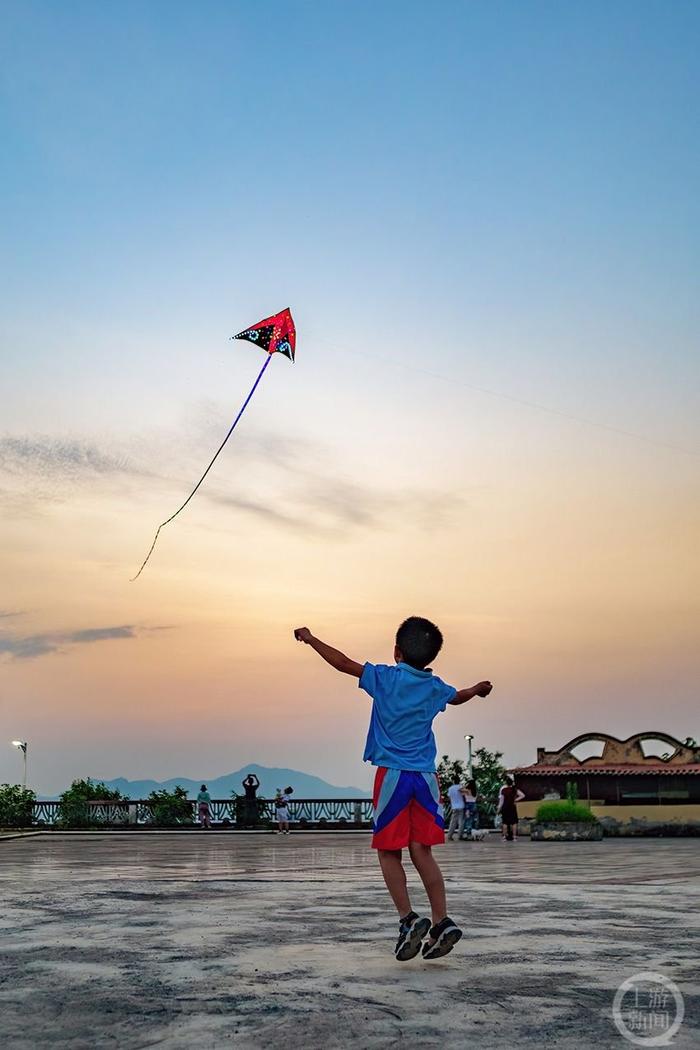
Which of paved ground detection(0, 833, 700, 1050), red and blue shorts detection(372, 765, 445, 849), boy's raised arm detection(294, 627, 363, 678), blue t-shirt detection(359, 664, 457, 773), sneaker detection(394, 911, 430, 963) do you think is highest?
boy's raised arm detection(294, 627, 363, 678)

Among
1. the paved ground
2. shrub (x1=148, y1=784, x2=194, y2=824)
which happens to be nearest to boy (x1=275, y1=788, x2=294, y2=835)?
shrub (x1=148, y1=784, x2=194, y2=824)

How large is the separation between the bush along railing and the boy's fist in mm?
33686

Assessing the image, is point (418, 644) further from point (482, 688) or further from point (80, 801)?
point (80, 801)

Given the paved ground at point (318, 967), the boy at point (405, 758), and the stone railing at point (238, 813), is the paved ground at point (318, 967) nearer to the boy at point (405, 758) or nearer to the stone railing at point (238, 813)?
the boy at point (405, 758)

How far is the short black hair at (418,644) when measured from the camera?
5277 mm

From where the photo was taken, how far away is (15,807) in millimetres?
41344

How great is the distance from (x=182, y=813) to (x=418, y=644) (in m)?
36.5

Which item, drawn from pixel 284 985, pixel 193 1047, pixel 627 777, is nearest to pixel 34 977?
pixel 284 985

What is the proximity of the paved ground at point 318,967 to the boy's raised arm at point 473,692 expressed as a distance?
1.17 m

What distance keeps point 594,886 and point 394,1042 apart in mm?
6584

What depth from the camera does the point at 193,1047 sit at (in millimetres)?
3094

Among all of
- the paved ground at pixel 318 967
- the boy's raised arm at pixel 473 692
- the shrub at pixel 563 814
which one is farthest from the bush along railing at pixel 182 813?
the boy's raised arm at pixel 473 692

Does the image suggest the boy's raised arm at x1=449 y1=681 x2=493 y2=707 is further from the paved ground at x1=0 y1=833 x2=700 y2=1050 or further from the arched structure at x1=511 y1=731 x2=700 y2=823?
the arched structure at x1=511 y1=731 x2=700 y2=823

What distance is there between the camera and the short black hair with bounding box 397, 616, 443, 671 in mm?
5277
